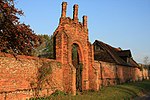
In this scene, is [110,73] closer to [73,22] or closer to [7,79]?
[73,22]

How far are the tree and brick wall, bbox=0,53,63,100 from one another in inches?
45.9

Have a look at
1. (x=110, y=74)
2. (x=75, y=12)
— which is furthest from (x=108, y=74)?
(x=75, y=12)

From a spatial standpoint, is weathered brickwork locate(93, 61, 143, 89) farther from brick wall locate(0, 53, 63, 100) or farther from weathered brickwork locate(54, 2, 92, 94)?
brick wall locate(0, 53, 63, 100)

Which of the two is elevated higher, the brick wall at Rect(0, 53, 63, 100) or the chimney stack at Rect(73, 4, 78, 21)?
the chimney stack at Rect(73, 4, 78, 21)

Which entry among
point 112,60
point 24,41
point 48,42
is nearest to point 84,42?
point 24,41

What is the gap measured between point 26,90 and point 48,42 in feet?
178

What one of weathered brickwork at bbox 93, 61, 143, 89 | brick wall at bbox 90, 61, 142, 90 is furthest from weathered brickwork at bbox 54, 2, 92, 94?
weathered brickwork at bbox 93, 61, 143, 89

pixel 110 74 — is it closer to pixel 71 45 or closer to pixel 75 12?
pixel 75 12

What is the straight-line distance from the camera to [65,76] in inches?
724

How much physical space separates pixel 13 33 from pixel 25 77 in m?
3.21

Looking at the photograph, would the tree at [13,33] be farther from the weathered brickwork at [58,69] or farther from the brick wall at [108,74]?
the brick wall at [108,74]

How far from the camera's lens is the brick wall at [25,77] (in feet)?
41.4

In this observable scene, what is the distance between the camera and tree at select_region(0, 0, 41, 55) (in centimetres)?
1428

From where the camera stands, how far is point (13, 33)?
15.3 meters
